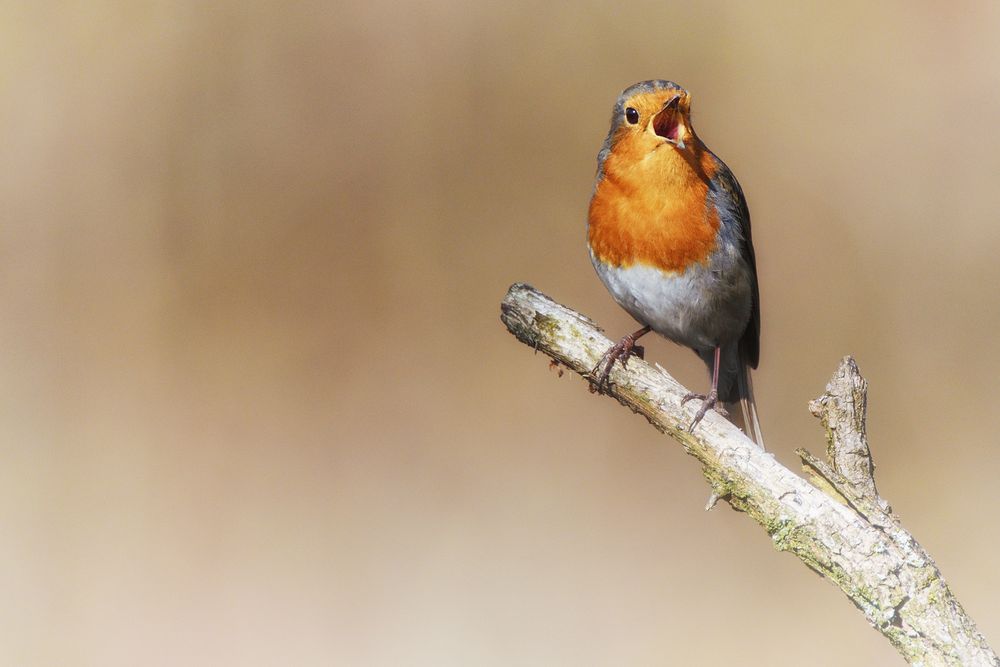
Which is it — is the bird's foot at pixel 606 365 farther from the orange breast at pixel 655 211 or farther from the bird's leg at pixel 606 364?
the orange breast at pixel 655 211

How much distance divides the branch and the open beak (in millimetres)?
839

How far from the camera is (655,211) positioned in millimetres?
2791

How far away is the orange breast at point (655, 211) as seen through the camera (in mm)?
2752

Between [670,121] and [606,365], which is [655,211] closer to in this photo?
[670,121]

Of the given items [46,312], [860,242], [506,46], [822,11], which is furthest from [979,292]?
[46,312]

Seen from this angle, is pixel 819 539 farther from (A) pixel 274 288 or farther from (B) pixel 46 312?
(B) pixel 46 312

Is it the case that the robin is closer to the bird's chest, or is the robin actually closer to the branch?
the bird's chest

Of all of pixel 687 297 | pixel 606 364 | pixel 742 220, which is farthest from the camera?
pixel 742 220

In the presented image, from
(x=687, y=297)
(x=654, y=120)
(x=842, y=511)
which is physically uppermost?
(x=654, y=120)

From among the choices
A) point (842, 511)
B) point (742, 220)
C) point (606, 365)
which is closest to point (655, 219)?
point (742, 220)

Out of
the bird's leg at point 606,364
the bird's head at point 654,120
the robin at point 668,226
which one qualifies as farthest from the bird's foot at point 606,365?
the bird's head at point 654,120

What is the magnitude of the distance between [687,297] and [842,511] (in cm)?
124

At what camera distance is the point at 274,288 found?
4996 millimetres

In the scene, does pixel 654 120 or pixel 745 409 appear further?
pixel 745 409
